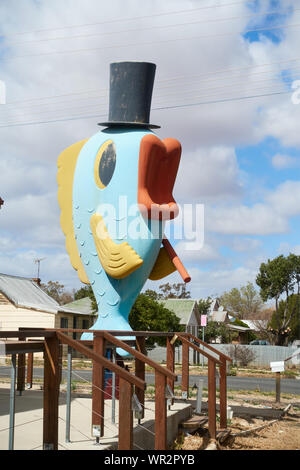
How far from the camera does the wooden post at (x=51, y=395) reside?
5.84m

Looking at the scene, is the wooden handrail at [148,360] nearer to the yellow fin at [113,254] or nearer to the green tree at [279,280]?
the yellow fin at [113,254]

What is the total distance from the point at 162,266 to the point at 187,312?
95.9ft

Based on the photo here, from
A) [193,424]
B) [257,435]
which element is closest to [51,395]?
[193,424]

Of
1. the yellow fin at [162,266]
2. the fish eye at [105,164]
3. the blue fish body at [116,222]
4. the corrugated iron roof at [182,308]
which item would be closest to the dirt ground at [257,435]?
the blue fish body at [116,222]

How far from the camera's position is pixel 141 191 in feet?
39.0

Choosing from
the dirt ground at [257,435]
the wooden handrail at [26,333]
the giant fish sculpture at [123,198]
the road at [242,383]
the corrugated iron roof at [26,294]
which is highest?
the giant fish sculpture at [123,198]

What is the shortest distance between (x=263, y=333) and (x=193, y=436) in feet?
123

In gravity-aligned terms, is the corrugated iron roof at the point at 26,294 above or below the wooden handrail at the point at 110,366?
above

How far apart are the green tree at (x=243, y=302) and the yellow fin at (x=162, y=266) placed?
223ft

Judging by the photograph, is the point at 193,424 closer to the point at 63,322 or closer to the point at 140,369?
the point at 140,369

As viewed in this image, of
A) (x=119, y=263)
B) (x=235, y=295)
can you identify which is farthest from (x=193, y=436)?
(x=235, y=295)

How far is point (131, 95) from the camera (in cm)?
1237

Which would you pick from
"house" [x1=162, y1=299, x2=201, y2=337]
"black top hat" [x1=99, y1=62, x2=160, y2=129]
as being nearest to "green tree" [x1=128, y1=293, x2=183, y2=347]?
"house" [x1=162, y1=299, x2=201, y2=337]
